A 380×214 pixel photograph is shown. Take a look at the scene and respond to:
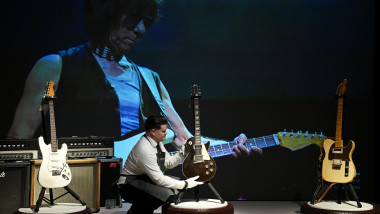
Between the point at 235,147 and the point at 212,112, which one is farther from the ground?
the point at 212,112

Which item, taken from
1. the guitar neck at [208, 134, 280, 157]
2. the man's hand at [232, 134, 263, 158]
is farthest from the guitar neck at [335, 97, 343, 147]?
the man's hand at [232, 134, 263, 158]

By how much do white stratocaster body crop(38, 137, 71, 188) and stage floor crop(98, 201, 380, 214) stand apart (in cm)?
70

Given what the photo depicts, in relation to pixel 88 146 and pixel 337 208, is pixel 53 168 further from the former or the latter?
pixel 337 208

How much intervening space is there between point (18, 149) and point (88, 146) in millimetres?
734

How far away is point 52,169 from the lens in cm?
423

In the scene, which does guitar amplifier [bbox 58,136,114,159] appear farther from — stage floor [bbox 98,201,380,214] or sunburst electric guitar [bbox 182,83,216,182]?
sunburst electric guitar [bbox 182,83,216,182]

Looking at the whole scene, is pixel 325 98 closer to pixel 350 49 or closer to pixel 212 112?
pixel 350 49

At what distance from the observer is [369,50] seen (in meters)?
5.63

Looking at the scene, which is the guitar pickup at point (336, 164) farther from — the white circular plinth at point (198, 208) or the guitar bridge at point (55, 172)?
the guitar bridge at point (55, 172)

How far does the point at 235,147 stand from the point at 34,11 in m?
3.14

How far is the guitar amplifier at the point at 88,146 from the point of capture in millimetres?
4836

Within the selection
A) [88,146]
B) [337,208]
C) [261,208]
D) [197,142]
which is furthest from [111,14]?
[337,208]

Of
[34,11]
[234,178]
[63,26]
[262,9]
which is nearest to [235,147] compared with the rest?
[234,178]

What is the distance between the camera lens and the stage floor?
482 centimetres
